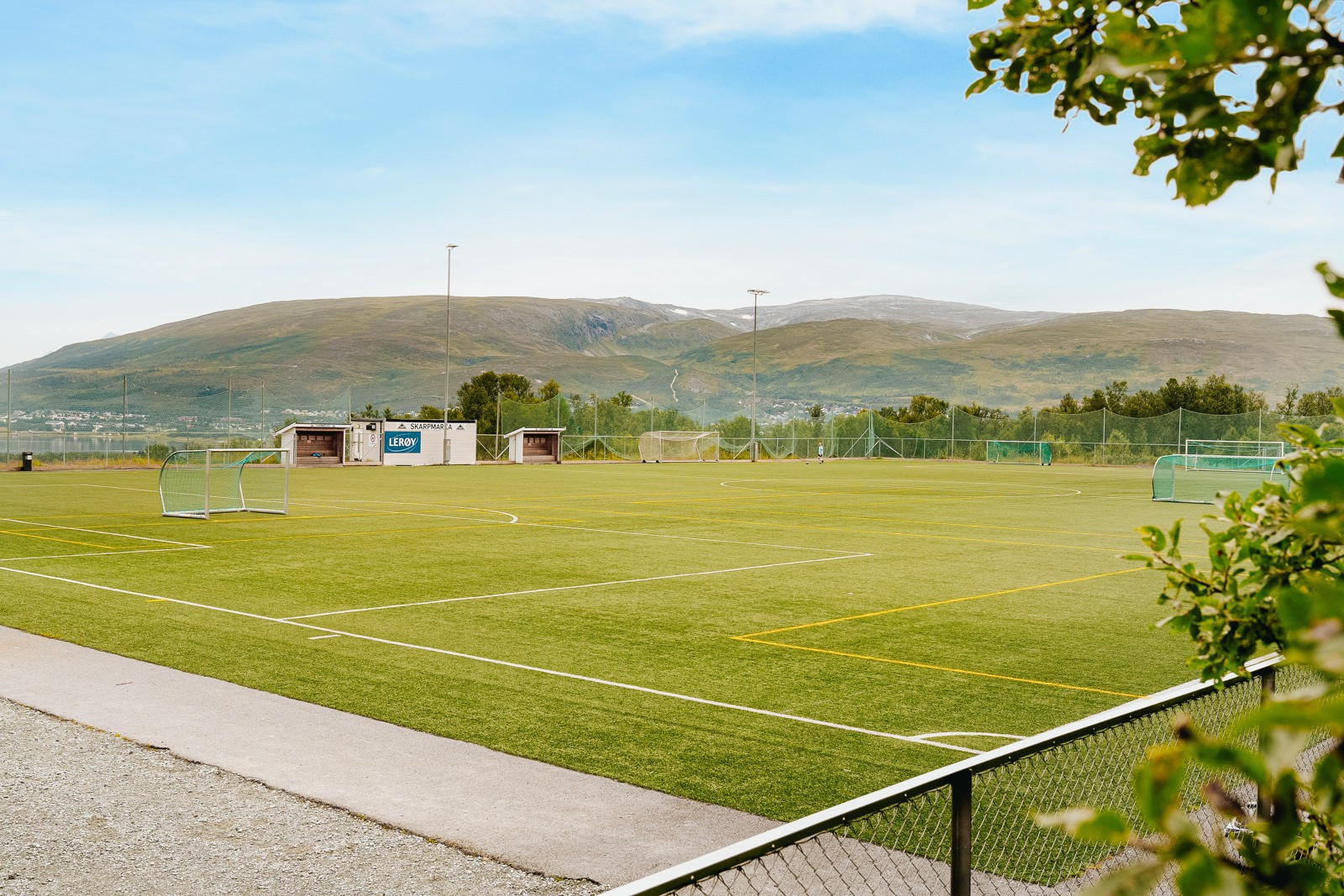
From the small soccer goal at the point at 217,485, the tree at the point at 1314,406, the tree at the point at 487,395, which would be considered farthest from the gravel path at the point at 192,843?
the tree at the point at 1314,406

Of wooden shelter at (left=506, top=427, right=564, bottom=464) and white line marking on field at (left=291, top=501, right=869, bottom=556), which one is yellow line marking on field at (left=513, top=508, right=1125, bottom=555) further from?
wooden shelter at (left=506, top=427, right=564, bottom=464)

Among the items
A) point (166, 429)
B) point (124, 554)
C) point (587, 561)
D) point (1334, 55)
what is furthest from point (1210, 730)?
point (166, 429)

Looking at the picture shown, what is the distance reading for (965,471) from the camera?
199 ft

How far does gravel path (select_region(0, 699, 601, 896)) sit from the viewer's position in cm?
554

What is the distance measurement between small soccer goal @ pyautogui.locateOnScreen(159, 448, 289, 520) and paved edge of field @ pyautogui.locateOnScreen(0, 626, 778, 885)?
51.0 feet

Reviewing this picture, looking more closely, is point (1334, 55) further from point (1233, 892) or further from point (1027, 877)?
point (1027, 877)

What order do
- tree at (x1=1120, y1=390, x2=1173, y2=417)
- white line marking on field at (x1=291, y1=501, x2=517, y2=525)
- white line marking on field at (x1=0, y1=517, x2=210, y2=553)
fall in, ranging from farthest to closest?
1. tree at (x1=1120, y1=390, x2=1173, y2=417)
2. white line marking on field at (x1=291, y1=501, x2=517, y2=525)
3. white line marking on field at (x1=0, y1=517, x2=210, y2=553)

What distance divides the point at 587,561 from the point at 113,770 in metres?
11.3

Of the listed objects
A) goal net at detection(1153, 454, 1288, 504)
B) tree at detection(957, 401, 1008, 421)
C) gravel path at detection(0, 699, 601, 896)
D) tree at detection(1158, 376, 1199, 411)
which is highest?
tree at detection(1158, 376, 1199, 411)

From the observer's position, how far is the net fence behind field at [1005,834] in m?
4.28

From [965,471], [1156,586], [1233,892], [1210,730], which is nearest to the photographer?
[1233,892]

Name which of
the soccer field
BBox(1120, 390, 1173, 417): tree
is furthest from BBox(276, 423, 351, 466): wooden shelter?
BBox(1120, 390, 1173, 417): tree

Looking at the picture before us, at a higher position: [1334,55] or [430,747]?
Result: [1334,55]

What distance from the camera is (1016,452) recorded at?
79.5 m
